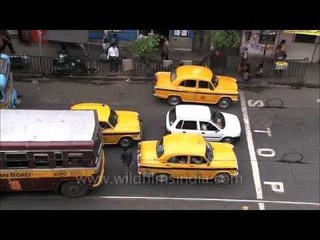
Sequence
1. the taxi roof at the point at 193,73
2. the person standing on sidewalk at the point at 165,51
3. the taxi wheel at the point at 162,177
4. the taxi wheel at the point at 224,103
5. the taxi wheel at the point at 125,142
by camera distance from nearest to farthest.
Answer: the taxi wheel at the point at 162,177, the taxi wheel at the point at 125,142, the taxi roof at the point at 193,73, the taxi wheel at the point at 224,103, the person standing on sidewalk at the point at 165,51

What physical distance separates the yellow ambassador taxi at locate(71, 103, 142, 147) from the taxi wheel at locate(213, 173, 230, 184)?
3398 mm

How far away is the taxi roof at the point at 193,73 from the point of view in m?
19.5

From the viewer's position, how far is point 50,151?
14.0 m

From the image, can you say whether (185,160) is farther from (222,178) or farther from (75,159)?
(75,159)

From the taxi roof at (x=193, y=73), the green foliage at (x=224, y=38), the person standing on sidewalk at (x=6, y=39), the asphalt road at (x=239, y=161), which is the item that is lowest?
the asphalt road at (x=239, y=161)

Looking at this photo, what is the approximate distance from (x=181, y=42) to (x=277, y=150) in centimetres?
849

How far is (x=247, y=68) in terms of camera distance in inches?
866

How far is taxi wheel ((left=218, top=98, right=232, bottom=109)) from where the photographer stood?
1996 cm

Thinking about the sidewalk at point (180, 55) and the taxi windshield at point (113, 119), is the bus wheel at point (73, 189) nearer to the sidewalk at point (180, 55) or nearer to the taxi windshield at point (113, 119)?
the taxi windshield at point (113, 119)

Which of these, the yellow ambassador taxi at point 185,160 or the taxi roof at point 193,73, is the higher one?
the taxi roof at point 193,73

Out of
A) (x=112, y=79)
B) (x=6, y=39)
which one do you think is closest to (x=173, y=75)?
(x=112, y=79)

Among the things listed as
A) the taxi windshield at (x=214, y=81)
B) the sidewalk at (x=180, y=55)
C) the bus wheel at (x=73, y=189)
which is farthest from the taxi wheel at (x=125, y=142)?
the sidewalk at (x=180, y=55)

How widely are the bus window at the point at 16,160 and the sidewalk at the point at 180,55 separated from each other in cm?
885

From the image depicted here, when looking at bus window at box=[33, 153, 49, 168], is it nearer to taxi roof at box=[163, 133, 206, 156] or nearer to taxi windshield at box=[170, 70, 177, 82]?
taxi roof at box=[163, 133, 206, 156]
